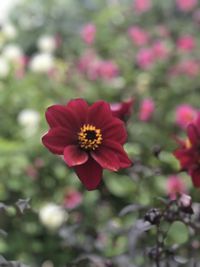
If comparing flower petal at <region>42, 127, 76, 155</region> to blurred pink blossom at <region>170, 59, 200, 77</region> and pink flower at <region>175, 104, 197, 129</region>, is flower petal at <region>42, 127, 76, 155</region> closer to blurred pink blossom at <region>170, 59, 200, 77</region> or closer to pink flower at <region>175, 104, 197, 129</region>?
pink flower at <region>175, 104, 197, 129</region>

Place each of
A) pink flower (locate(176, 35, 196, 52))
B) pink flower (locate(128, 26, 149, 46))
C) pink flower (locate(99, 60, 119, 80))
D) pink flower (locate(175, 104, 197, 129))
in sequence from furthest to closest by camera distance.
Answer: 1. pink flower (locate(128, 26, 149, 46))
2. pink flower (locate(176, 35, 196, 52))
3. pink flower (locate(99, 60, 119, 80))
4. pink flower (locate(175, 104, 197, 129))

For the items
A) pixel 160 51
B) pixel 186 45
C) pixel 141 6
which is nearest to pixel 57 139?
pixel 160 51

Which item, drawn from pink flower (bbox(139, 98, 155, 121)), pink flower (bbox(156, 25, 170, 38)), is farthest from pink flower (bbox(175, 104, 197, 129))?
pink flower (bbox(156, 25, 170, 38))

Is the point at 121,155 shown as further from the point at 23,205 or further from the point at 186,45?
the point at 186,45

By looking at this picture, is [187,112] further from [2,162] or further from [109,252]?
[109,252]

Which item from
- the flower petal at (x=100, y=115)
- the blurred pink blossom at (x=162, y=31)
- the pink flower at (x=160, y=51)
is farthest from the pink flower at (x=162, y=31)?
the flower petal at (x=100, y=115)

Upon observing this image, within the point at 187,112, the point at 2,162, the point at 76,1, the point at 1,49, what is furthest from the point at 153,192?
the point at 76,1
